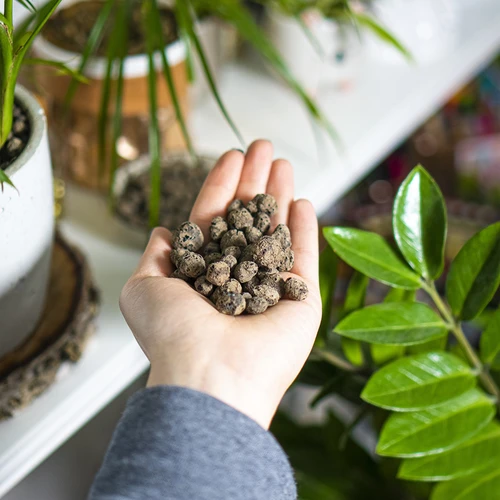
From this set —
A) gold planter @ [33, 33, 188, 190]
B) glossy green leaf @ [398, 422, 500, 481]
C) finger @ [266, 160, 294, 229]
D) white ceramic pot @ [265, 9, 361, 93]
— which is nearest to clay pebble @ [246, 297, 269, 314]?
finger @ [266, 160, 294, 229]

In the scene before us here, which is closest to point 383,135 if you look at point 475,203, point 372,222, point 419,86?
point 419,86

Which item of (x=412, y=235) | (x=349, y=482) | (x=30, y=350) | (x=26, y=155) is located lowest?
(x=349, y=482)

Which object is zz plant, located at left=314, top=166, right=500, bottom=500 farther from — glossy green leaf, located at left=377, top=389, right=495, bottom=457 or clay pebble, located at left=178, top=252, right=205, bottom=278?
clay pebble, located at left=178, top=252, right=205, bottom=278

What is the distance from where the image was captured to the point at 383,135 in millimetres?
995

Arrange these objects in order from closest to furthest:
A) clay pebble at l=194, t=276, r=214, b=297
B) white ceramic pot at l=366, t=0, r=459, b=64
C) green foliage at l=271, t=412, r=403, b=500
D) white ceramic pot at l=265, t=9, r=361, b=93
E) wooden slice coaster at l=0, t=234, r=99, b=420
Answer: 1. clay pebble at l=194, t=276, r=214, b=297
2. wooden slice coaster at l=0, t=234, r=99, b=420
3. green foliage at l=271, t=412, r=403, b=500
4. white ceramic pot at l=265, t=9, r=361, b=93
5. white ceramic pot at l=366, t=0, r=459, b=64

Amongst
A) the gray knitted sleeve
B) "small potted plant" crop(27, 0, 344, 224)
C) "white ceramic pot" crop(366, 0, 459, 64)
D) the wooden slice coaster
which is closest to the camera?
the gray knitted sleeve

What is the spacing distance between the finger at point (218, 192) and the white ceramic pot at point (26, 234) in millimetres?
137

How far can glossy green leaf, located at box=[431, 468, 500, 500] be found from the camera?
0.63 m

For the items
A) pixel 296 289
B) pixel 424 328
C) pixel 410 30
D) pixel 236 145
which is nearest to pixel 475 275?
pixel 424 328

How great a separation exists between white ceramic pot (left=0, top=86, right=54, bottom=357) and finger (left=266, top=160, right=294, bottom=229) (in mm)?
208

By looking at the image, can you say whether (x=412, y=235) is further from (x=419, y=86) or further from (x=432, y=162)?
(x=432, y=162)

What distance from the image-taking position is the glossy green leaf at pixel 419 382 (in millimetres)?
562

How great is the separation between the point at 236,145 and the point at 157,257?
0.46 m

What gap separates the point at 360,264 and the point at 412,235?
0.06 m
